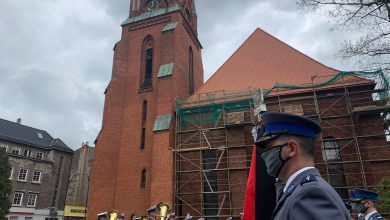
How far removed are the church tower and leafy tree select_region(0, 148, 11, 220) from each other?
8.53 m

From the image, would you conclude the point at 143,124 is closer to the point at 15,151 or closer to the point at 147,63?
the point at 147,63

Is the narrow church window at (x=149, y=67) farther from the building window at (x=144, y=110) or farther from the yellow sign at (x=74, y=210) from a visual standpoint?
the yellow sign at (x=74, y=210)

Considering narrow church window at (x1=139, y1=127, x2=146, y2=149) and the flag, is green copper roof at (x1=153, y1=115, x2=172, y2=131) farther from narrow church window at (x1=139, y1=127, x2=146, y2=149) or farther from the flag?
the flag

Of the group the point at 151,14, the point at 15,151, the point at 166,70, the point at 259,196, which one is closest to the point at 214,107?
the point at 166,70

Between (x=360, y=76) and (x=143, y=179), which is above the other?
(x=360, y=76)

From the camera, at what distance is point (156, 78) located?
2116 cm

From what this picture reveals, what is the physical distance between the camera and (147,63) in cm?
2233

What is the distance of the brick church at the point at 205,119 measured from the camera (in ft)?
52.0

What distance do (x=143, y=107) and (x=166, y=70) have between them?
112 inches

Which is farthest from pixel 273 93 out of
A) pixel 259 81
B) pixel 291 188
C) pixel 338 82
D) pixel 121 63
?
pixel 291 188

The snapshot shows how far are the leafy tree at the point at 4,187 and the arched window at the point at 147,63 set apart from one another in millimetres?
12676

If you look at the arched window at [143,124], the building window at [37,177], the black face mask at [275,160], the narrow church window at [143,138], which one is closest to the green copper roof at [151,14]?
the arched window at [143,124]

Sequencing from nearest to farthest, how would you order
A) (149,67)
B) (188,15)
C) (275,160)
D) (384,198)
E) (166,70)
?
(275,160) < (384,198) < (166,70) < (149,67) < (188,15)

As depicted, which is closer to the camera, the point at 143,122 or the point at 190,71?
the point at 143,122
